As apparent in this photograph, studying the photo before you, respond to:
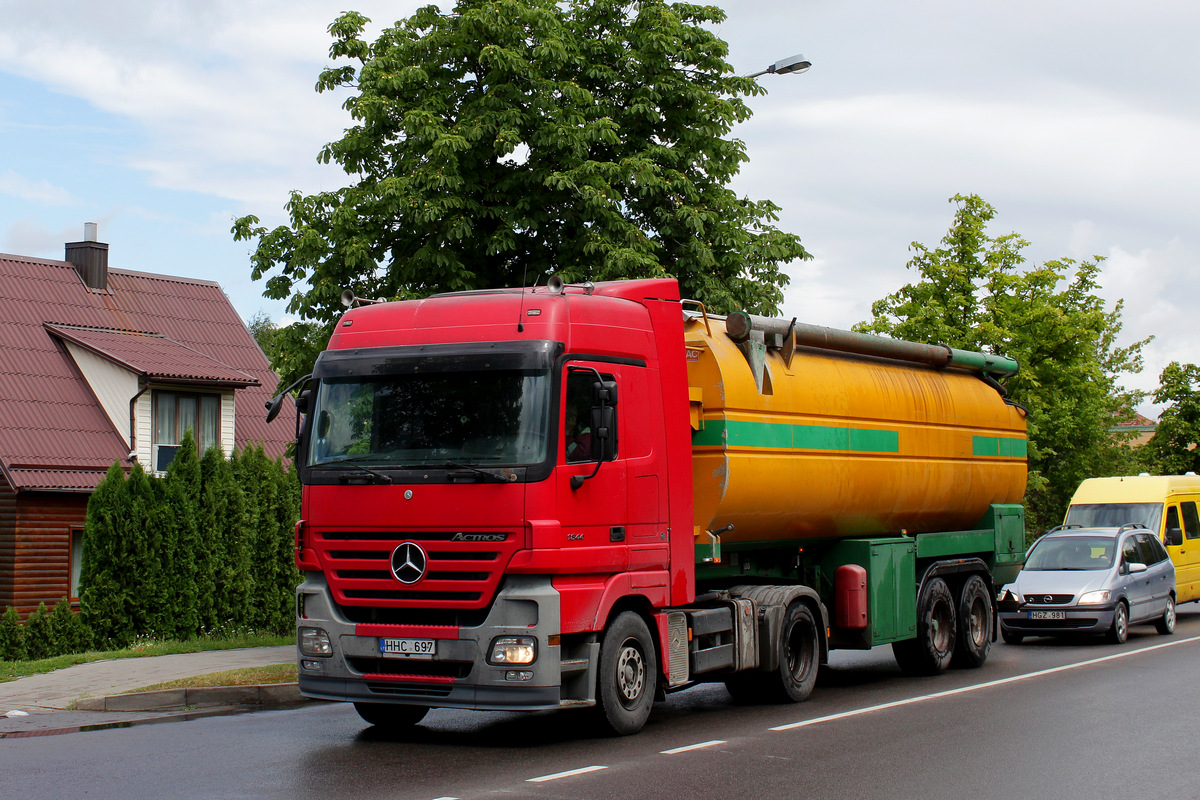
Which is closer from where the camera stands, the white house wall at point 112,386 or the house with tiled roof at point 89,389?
the house with tiled roof at point 89,389

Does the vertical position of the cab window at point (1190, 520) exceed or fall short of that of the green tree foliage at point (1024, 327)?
it falls short

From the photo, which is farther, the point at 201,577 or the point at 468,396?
the point at 201,577

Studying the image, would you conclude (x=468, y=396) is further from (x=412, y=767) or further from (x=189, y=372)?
(x=189, y=372)

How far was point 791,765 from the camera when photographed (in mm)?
8914

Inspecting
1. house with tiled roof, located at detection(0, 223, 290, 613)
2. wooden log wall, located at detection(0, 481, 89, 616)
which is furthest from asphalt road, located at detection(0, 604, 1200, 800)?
house with tiled roof, located at detection(0, 223, 290, 613)

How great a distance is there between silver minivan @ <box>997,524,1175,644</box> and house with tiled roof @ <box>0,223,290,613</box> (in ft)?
50.3

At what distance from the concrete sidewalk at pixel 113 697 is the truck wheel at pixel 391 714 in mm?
2024

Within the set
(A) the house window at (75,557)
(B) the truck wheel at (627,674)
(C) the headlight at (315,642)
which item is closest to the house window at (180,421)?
(A) the house window at (75,557)

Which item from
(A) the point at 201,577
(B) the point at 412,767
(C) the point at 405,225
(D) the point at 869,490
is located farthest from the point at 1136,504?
(B) the point at 412,767

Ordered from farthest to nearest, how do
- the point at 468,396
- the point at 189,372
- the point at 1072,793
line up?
the point at 189,372 < the point at 468,396 < the point at 1072,793

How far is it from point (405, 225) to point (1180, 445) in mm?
34604

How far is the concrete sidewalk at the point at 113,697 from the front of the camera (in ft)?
37.5

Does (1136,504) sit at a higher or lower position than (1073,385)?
lower

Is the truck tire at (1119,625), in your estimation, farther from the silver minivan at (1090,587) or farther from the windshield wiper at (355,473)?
the windshield wiper at (355,473)
